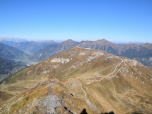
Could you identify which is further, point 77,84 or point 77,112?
point 77,84

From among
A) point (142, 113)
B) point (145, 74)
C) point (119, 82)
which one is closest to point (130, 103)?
point (142, 113)

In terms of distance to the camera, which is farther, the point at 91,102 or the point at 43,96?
the point at 91,102

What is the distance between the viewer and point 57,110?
47219 millimetres

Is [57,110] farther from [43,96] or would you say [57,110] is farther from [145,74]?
[145,74]

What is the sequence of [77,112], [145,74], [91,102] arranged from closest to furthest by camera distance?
[77,112]
[91,102]
[145,74]

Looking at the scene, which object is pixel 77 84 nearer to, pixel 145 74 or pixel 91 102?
pixel 91 102

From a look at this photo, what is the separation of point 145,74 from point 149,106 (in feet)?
391

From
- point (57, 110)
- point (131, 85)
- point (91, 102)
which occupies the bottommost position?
point (131, 85)

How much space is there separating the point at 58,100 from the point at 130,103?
93.9 metres

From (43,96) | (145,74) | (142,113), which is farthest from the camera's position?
(145,74)

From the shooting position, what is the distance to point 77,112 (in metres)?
52.8

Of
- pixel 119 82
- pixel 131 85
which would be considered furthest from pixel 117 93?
pixel 131 85

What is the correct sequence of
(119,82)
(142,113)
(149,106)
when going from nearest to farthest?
1. (142,113)
2. (149,106)
3. (119,82)

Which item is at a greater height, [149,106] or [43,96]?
[43,96]
